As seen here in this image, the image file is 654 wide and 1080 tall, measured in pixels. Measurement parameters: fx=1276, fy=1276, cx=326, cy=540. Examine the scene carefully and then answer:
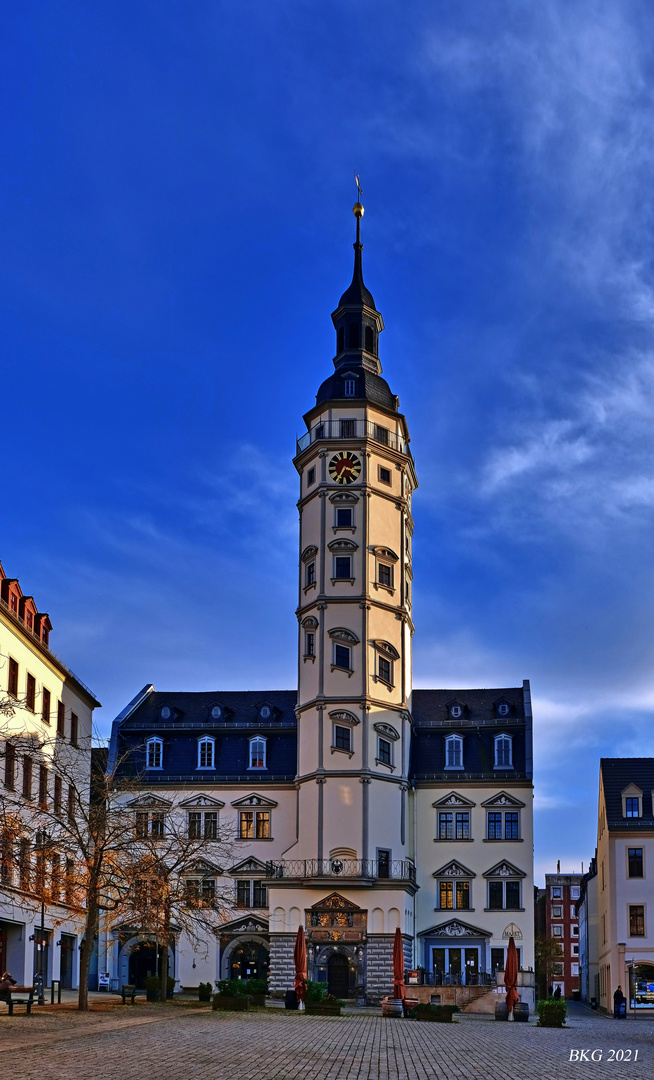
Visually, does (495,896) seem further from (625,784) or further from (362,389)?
(362,389)

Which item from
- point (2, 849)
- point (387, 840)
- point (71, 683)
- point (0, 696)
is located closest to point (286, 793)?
point (387, 840)

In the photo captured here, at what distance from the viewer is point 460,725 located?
7412 centimetres

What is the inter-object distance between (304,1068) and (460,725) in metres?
53.8

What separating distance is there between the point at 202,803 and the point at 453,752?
588 inches

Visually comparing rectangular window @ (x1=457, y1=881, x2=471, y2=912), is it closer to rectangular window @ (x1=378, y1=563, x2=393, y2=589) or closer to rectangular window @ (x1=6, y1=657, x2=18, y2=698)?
rectangular window @ (x1=378, y1=563, x2=393, y2=589)

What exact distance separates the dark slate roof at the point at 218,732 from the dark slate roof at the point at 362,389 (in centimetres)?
1852

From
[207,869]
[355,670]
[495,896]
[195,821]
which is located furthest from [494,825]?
[195,821]

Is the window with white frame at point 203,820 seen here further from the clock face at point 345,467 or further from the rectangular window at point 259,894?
the clock face at point 345,467

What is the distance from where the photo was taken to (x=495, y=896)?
7000 cm

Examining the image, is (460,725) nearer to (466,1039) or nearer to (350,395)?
(350,395)

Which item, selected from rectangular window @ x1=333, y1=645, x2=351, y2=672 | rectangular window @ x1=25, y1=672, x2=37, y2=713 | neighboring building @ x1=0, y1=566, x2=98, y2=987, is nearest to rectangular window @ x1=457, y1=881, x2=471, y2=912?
rectangular window @ x1=333, y1=645, x2=351, y2=672

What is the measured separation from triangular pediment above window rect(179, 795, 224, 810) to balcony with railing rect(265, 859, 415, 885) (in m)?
7.62

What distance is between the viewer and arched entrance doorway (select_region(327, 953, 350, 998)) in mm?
64812

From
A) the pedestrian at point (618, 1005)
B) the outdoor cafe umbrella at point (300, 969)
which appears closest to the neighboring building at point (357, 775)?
the pedestrian at point (618, 1005)
